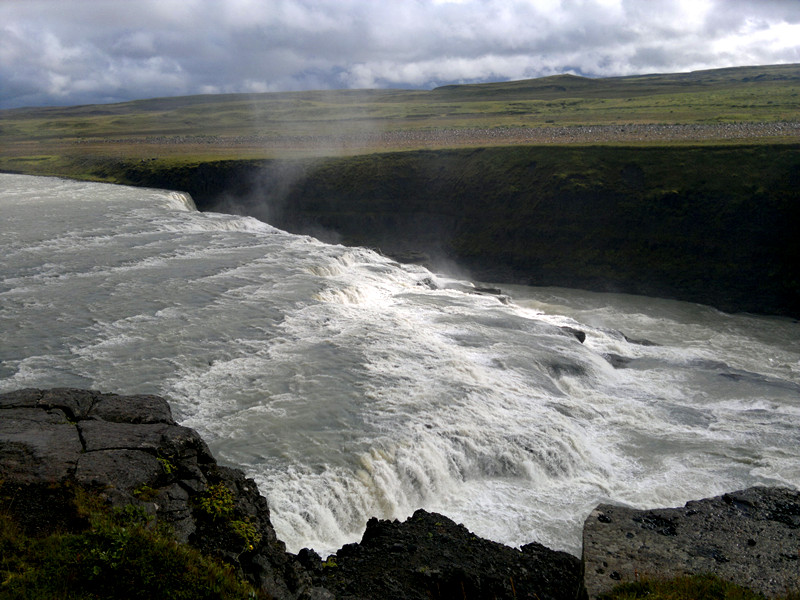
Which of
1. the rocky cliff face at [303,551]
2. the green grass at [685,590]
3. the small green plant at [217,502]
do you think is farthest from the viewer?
the small green plant at [217,502]

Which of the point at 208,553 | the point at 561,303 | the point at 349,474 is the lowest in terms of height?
the point at 561,303

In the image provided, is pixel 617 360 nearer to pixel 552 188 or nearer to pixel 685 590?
pixel 685 590

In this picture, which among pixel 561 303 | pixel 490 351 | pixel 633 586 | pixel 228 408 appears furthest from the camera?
pixel 561 303

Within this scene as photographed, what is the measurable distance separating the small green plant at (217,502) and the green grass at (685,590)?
6.43m

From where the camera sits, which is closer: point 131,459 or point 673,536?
point 131,459

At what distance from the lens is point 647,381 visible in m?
24.0

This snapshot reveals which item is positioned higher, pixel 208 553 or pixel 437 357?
pixel 208 553

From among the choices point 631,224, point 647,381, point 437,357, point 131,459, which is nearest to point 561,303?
point 631,224

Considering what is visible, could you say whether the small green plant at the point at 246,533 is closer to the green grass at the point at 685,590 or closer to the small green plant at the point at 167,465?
the small green plant at the point at 167,465

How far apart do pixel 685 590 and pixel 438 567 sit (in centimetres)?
412

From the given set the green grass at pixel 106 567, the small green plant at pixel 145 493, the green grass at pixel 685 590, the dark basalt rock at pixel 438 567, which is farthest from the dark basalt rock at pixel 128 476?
the green grass at pixel 685 590

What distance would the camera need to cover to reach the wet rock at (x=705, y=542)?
11.2m

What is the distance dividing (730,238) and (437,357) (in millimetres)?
25426

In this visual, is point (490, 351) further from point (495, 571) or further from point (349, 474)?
point (495, 571)
